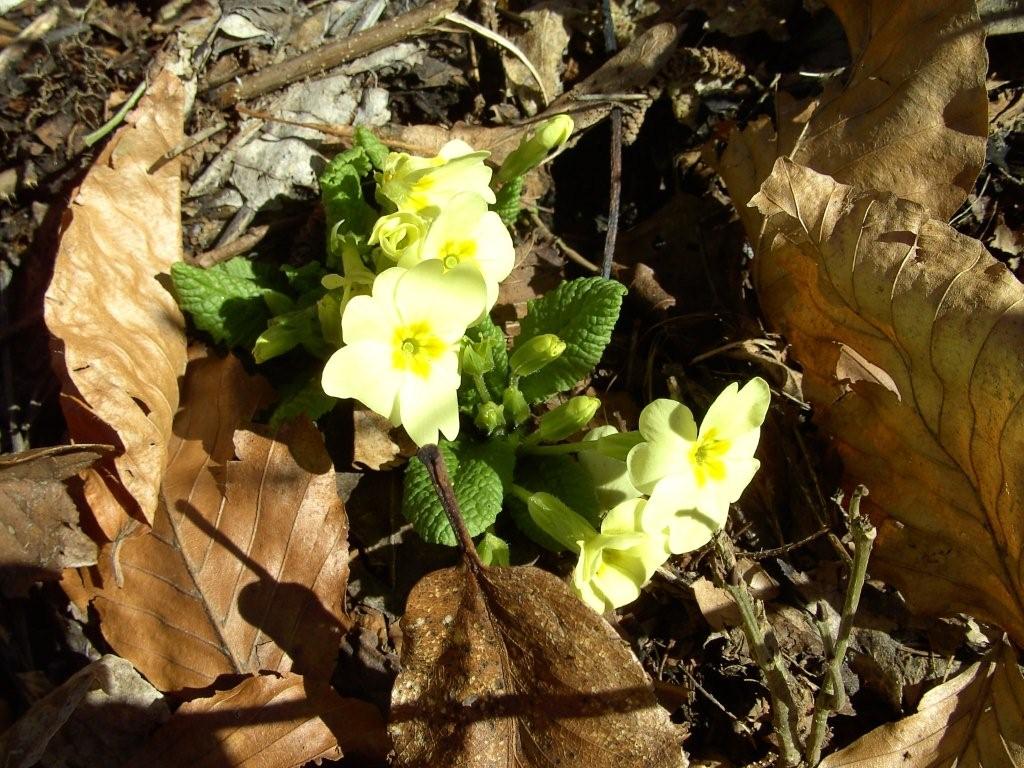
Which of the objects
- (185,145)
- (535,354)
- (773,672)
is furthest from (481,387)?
(185,145)

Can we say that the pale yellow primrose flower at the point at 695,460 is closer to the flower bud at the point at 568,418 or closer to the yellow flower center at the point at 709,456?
the yellow flower center at the point at 709,456

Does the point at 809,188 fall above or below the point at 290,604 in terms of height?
above

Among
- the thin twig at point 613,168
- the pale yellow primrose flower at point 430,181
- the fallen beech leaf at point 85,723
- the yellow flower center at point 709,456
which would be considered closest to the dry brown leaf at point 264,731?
the fallen beech leaf at point 85,723

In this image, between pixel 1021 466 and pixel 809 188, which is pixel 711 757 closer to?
pixel 1021 466

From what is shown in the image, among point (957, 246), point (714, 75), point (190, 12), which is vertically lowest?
point (957, 246)

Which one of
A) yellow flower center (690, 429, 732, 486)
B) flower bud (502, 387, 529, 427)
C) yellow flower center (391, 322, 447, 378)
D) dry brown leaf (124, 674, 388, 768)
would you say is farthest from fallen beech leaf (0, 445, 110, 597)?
yellow flower center (690, 429, 732, 486)

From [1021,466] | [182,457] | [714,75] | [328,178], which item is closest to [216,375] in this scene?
[182,457]

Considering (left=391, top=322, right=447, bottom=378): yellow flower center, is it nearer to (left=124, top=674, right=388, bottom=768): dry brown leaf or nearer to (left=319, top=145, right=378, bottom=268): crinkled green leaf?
(left=319, top=145, right=378, bottom=268): crinkled green leaf
